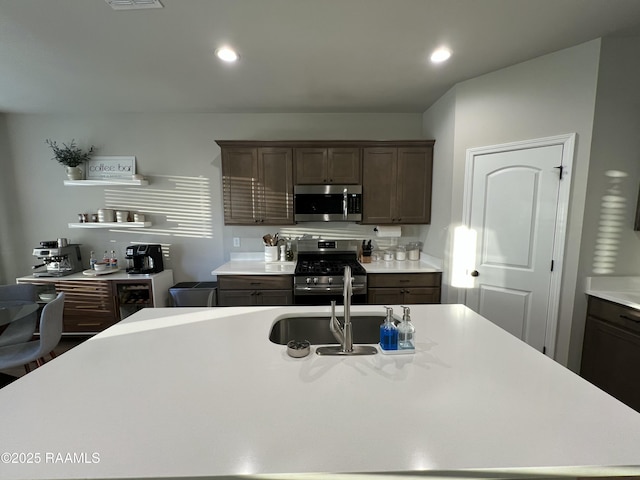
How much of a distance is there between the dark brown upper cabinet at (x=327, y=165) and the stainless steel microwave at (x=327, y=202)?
8cm

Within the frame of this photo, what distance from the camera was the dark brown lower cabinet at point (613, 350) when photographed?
1744 millimetres

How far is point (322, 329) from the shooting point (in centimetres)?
157

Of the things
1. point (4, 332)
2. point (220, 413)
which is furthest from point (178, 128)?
point (220, 413)

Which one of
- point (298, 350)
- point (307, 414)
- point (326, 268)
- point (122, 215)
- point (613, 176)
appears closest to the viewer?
point (307, 414)

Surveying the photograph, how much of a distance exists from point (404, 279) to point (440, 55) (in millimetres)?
2025

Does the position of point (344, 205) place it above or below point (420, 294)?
above

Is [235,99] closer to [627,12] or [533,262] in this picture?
[627,12]

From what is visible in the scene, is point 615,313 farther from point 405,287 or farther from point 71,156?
point 71,156

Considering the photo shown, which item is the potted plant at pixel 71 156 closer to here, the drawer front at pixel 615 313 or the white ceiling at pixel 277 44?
the white ceiling at pixel 277 44

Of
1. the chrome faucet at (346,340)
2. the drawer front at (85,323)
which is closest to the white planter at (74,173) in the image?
the drawer front at (85,323)

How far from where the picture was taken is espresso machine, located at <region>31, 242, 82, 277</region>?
299 centimetres

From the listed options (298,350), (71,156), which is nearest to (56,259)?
(71,156)

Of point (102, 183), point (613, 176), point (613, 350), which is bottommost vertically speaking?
point (613, 350)

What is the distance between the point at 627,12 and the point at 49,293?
518 cm
